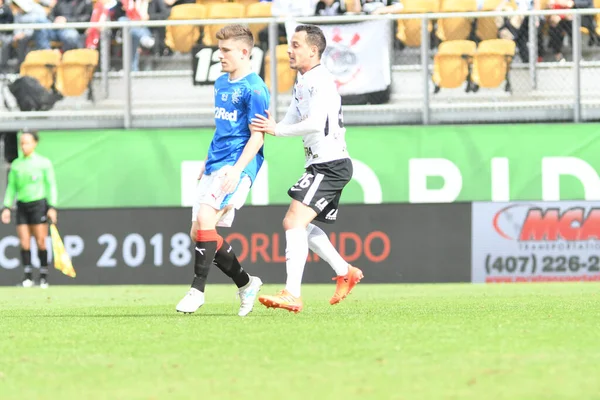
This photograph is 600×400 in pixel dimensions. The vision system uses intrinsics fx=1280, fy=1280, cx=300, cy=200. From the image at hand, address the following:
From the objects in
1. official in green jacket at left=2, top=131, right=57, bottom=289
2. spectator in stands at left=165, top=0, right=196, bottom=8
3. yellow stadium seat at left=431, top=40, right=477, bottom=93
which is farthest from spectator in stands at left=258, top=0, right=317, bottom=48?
official in green jacket at left=2, top=131, right=57, bottom=289

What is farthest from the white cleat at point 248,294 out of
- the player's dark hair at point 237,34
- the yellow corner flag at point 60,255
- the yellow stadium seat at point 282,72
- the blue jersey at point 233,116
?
the yellow stadium seat at point 282,72

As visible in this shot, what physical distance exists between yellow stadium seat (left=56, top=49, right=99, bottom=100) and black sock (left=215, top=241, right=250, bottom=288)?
29.4 ft

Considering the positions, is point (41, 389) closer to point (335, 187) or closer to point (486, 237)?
point (335, 187)

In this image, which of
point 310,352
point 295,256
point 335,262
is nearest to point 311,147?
point 295,256

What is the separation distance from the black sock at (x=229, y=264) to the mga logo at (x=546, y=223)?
8348 mm

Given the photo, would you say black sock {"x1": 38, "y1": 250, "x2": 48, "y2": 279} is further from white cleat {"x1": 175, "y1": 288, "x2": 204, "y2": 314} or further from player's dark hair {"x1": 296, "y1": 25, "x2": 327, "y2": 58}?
player's dark hair {"x1": 296, "y1": 25, "x2": 327, "y2": 58}

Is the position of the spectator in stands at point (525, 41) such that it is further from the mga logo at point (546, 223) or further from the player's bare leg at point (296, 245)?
the player's bare leg at point (296, 245)

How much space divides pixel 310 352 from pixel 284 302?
96.2 inches

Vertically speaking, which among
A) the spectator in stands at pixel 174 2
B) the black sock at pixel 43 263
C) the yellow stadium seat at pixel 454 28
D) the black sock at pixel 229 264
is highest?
the spectator in stands at pixel 174 2

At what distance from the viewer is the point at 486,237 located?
17562 millimetres

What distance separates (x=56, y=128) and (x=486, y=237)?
634 centimetres

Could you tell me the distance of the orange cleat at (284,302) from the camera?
30.2ft

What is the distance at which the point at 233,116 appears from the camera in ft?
31.1

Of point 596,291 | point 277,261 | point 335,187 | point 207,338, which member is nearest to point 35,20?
point 277,261
